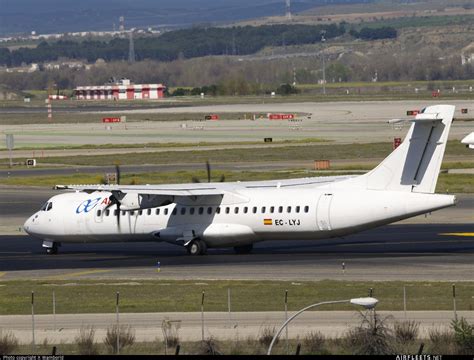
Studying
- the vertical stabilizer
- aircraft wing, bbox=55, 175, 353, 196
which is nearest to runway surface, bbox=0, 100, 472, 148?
aircraft wing, bbox=55, 175, 353, 196

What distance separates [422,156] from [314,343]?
1943 centimetres

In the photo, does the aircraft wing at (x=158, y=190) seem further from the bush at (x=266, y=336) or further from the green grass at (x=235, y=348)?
the green grass at (x=235, y=348)

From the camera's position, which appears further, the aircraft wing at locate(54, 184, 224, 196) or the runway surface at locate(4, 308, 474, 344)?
the aircraft wing at locate(54, 184, 224, 196)

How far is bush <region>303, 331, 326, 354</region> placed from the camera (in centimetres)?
3278

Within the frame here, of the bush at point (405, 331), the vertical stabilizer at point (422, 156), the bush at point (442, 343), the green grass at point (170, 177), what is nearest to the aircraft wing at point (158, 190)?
the vertical stabilizer at point (422, 156)

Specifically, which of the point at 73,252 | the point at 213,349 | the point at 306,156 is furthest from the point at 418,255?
the point at 306,156

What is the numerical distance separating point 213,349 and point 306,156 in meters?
77.7

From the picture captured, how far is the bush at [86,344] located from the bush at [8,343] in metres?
1.80

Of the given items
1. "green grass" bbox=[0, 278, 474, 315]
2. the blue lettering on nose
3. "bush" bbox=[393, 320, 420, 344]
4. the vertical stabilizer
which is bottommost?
"green grass" bbox=[0, 278, 474, 315]

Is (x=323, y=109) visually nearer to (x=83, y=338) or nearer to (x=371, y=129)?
(x=371, y=129)

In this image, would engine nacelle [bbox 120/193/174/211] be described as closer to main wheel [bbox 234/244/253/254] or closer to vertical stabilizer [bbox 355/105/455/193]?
main wheel [bbox 234/244/253/254]

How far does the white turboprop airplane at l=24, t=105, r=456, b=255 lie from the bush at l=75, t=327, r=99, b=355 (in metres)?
17.9

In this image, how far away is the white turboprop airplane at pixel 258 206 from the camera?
50938mm

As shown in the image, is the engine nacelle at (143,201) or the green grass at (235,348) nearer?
the green grass at (235,348)
